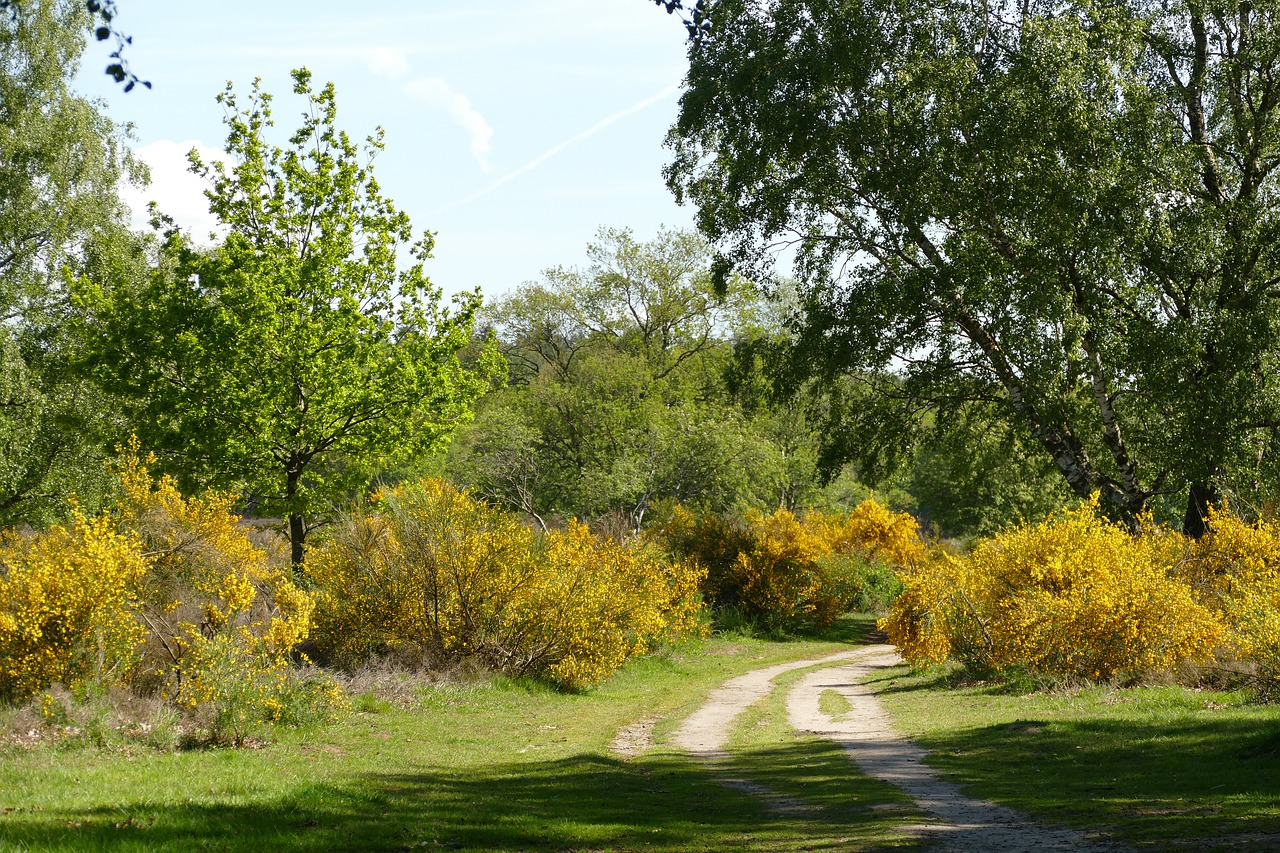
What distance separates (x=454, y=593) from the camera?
60.4ft

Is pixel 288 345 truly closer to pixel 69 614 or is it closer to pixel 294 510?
pixel 294 510

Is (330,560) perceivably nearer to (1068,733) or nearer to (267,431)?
(267,431)

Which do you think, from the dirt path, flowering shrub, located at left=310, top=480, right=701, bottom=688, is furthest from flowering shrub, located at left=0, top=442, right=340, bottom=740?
the dirt path

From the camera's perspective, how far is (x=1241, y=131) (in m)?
20.9

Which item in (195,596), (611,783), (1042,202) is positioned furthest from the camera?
(1042,202)

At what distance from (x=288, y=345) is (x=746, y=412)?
12380mm

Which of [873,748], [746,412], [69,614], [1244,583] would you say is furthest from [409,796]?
[746,412]

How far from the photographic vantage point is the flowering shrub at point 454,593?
1827 centimetres

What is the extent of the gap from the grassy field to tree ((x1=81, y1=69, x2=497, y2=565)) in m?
7.16

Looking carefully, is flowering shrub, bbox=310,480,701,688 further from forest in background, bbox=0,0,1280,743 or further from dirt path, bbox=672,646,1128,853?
dirt path, bbox=672,646,1128,853

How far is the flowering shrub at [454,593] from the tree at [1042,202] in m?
8.69

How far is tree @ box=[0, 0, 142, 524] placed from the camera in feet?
94.4

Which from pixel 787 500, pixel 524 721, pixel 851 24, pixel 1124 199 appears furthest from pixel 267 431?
pixel 787 500

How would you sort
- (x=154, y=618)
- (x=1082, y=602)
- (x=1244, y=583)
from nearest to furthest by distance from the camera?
(x=154, y=618) < (x=1082, y=602) < (x=1244, y=583)
